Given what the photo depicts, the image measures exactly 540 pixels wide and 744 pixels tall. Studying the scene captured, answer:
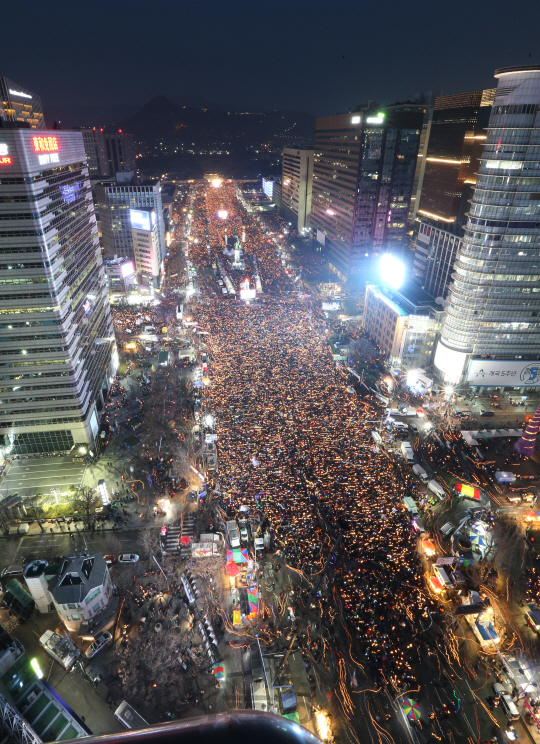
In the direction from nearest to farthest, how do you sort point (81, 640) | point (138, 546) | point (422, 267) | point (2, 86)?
1. point (81, 640)
2. point (138, 546)
3. point (2, 86)
4. point (422, 267)

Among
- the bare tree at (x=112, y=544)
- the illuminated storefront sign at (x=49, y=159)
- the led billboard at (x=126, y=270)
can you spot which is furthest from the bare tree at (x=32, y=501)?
the led billboard at (x=126, y=270)

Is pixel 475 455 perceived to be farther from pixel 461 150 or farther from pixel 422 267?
pixel 461 150

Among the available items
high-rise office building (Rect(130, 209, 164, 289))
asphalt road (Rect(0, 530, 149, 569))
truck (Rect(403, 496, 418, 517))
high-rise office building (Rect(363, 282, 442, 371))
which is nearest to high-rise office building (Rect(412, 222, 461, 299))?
high-rise office building (Rect(363, 282, 442, 371))

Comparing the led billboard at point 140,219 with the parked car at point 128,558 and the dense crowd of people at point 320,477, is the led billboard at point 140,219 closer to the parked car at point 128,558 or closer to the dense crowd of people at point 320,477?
the dense crowd of people at point 320,477

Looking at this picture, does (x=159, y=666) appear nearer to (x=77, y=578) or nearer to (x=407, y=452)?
(x=77, y=578)

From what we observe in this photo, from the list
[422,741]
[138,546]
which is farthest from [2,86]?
[422,741]

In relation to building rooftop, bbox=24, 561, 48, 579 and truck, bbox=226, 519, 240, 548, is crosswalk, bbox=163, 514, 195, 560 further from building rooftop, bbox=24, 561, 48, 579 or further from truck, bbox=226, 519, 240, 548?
building rooftop, bbox=24, 561, 48, 579
